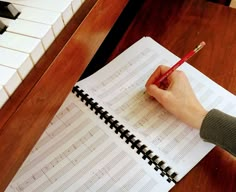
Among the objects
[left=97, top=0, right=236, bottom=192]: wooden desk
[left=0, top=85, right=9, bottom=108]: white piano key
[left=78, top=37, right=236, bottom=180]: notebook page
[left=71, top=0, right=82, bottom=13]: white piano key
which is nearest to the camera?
[left=0, top=85, right=9, bottom=108]: white piano key

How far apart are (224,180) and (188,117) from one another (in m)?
0.16

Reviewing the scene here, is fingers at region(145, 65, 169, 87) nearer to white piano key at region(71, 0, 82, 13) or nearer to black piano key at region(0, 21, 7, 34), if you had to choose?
white piano key at region(71, 0, 82, 13)

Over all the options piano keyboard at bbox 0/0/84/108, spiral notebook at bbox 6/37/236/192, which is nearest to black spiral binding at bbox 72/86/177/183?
spiral notebook at bbox 6/37/236/192

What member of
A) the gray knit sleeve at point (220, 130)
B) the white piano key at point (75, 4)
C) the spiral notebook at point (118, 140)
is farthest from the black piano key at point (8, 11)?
the gray knit sleeve at point (220, 130)

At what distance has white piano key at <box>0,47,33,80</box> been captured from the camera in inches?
20.9

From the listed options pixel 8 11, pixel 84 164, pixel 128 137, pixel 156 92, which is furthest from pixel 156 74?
pixel 8 11

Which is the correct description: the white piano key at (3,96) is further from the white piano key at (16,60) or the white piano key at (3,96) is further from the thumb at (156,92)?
the thumb at (156,92)

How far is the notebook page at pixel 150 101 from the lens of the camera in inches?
29.3

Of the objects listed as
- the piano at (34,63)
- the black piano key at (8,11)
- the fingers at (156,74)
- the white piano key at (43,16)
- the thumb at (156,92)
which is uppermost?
the black piano key at (8,11)

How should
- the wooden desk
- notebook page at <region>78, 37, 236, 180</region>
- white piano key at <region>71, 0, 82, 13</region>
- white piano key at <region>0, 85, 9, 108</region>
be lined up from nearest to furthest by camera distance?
white piano key at <region>0, 85, 9, 108</region> → white piano key at <region>71, 0, 82, 13</region> → notebook page at <region>78, 37, 236, 180</region> → the wooden desk

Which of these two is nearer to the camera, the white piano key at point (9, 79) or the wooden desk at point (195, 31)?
the white piano key at point (9, 79)

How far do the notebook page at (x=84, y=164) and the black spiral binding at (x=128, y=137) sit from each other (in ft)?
0.04

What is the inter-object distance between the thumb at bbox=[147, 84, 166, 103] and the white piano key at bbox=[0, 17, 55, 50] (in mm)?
Result: 298

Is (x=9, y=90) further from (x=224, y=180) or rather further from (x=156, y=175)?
(x=224, y=180)
